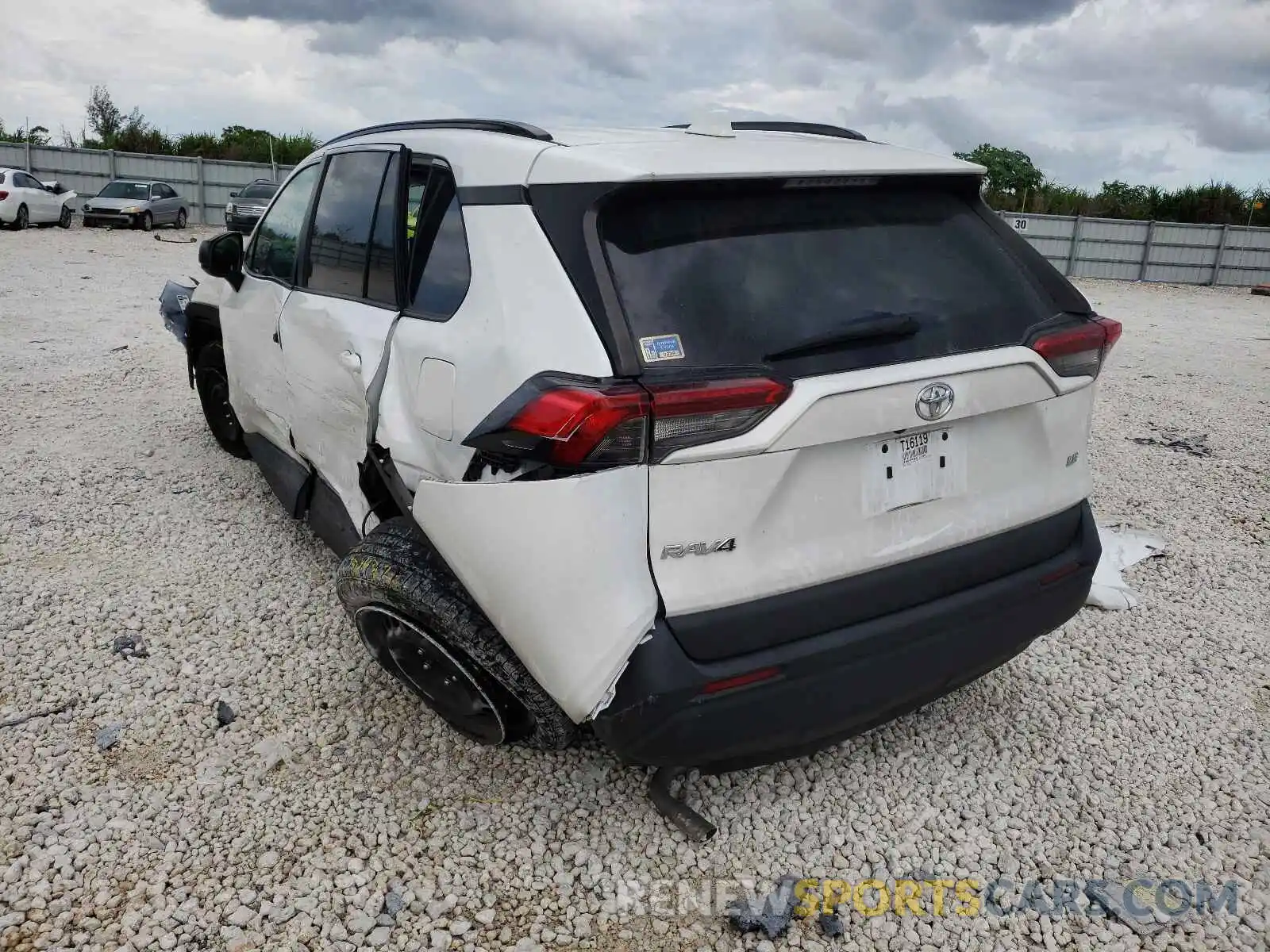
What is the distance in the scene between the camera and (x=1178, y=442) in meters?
6.71

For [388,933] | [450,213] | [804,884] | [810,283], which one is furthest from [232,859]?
[810,283]

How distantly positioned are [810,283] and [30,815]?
8.29 ft

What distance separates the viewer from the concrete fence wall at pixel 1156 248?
25.2 m

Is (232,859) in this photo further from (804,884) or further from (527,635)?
(804,884)

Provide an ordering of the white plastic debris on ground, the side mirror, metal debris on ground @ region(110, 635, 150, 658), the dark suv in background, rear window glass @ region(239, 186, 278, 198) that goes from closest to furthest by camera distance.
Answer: metal debris on ground @ region(110, 635, 150, 658) → the white plastic debris on ground → the side mirror → the dark suv in background → rear window glass @ region(239, 186, 278, 198)

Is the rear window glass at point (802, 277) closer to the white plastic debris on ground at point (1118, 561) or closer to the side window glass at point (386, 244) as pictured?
the side window glass at point (386, 244)

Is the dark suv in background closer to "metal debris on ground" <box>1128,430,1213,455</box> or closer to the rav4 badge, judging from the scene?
"metal debris on ground" <box>1128,430,1213,455</box>

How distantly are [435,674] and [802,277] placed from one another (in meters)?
1.55

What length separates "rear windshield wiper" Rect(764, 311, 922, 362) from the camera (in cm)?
221

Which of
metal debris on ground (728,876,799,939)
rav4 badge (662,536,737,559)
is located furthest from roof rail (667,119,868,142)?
metal debris on ground (728,876,799,939)

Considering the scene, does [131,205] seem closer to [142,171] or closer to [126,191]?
[126,191]

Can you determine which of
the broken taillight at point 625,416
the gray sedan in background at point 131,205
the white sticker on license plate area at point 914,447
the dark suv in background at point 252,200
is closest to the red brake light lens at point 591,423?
the broken taillight at point 625,416

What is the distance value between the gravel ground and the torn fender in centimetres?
65

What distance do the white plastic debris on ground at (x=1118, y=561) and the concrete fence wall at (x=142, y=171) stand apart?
90.9 feet
